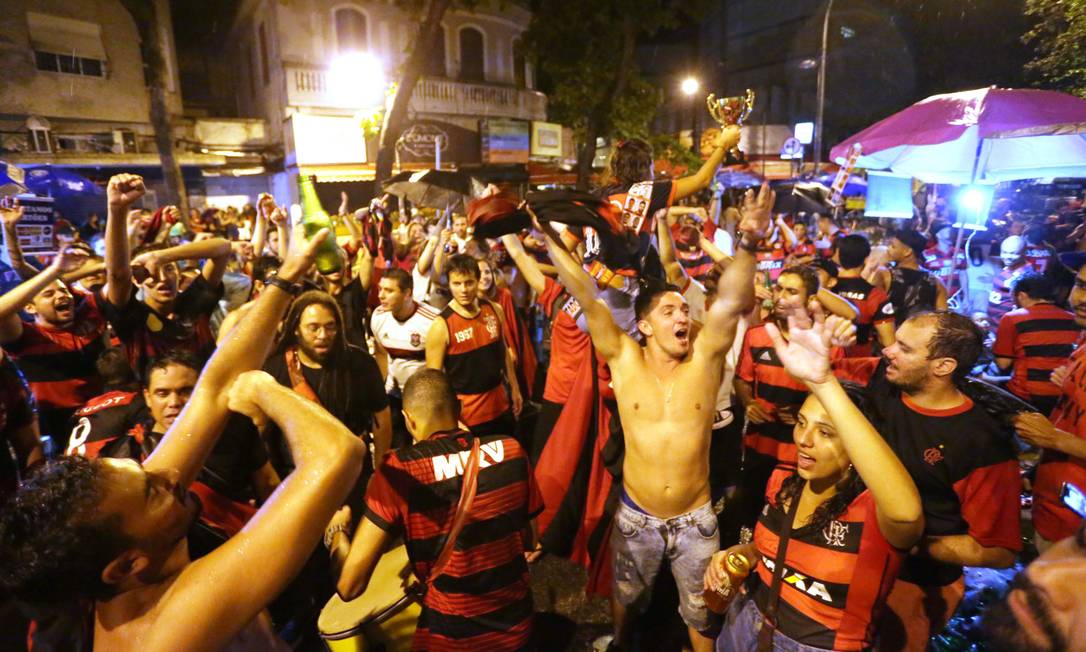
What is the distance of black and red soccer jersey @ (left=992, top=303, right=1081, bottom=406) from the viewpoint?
4.86 meters

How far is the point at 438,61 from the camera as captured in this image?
24.0m

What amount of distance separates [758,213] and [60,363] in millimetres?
Result: 5156

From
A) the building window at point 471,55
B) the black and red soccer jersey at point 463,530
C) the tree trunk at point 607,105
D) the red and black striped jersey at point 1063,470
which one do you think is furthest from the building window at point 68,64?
the red and black striped jersey at point 1063,470

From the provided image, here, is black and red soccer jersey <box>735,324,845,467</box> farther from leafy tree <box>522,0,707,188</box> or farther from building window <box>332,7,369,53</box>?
building window <box>332,7,369,53</box>

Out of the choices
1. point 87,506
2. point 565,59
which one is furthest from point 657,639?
point 565,59

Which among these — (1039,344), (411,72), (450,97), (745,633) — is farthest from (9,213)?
(450,97)

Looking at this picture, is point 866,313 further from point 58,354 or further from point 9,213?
point 9,213

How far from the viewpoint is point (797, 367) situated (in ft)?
6.92

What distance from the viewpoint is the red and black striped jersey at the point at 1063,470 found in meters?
3.23

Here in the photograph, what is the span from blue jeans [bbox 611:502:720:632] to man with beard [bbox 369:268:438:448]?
107 inches

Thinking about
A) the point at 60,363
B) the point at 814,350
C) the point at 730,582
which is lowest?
the point at 730,582

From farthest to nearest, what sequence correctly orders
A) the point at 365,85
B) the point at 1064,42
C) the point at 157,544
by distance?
the point at 365,85 < the point at 1064,42 < the point at 157,544

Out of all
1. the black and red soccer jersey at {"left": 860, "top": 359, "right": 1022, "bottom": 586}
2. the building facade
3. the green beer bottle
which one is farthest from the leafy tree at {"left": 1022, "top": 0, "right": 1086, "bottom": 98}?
the building facade

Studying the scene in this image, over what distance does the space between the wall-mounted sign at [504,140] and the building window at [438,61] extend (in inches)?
103
